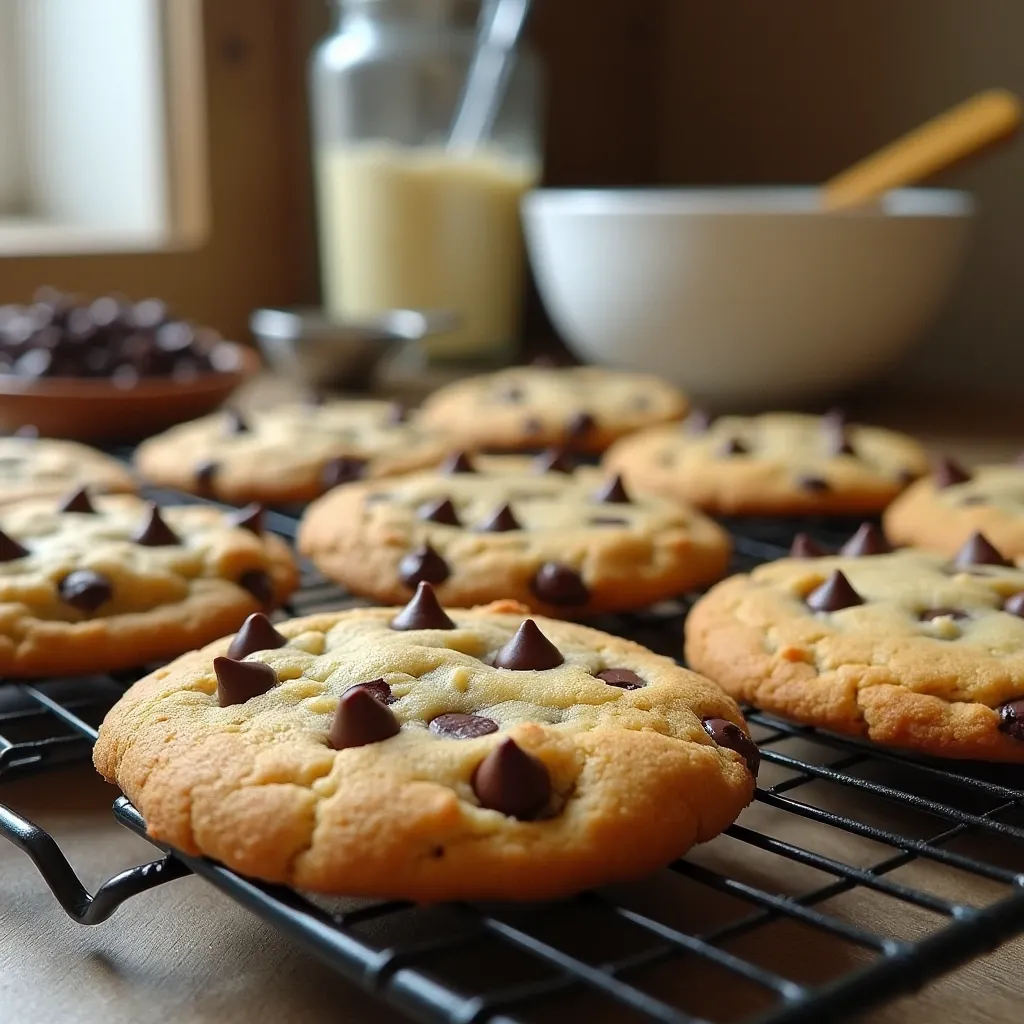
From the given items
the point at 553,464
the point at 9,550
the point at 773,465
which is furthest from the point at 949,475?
the point at 9,550

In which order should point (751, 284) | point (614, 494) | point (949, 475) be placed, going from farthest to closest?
point (751, 284), point (949, 475), point (614, 494)

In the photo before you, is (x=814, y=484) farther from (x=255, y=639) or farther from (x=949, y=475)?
(x=255, y=639)

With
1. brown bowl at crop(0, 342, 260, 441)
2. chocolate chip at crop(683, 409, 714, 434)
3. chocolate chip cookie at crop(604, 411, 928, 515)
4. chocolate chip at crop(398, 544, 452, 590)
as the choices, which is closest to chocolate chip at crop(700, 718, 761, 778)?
chocolate chip at crop(398, 544, 452, 590)

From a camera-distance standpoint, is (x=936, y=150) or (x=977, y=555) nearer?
(x=977, y=555)

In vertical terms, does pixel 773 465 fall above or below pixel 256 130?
below

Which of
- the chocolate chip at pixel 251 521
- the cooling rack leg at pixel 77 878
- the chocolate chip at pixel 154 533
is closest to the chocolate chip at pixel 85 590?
the chocolate chip at pixel 154 533

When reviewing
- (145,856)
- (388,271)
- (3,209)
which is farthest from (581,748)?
(3,209)

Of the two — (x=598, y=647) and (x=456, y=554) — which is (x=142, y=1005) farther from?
(x=456, y=554)

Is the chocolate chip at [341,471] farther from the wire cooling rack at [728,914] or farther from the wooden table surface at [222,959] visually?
the wooden table surface at [222,959]
